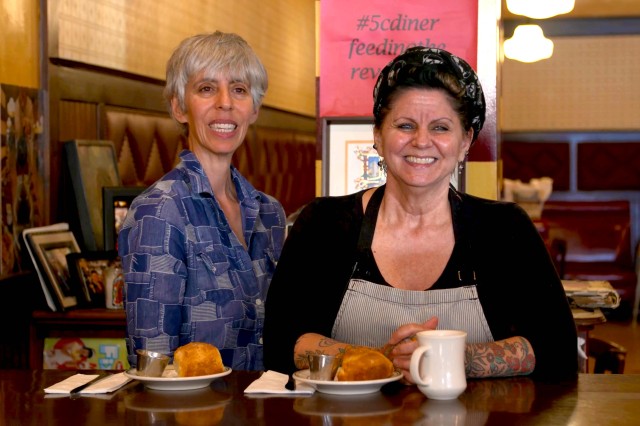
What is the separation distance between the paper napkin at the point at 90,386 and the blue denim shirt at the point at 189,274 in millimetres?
569

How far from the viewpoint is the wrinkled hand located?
81.4 inches

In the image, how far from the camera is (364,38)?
376 centimetres

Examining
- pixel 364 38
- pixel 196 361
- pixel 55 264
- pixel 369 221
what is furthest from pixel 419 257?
pixel 55 264

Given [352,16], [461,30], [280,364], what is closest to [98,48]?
[352,16]

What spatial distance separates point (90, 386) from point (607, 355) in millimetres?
2902

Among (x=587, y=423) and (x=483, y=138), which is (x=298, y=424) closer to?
(x=587, y=423)

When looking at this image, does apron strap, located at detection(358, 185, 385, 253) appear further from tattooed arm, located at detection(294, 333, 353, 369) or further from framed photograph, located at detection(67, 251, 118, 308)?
framed photograph, located at detection(67, 251, 118, 308)

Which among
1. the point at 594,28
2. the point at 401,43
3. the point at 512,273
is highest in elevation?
the point at 594,28

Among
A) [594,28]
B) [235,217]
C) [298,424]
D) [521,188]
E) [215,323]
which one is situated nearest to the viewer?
[298,424]

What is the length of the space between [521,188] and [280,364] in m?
8.61

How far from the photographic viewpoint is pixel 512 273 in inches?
97.5

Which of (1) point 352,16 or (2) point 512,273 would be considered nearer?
(2) point 512,273

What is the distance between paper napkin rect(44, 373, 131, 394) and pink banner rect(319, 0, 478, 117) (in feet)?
6.23

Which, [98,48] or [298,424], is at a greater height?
[98,48]
